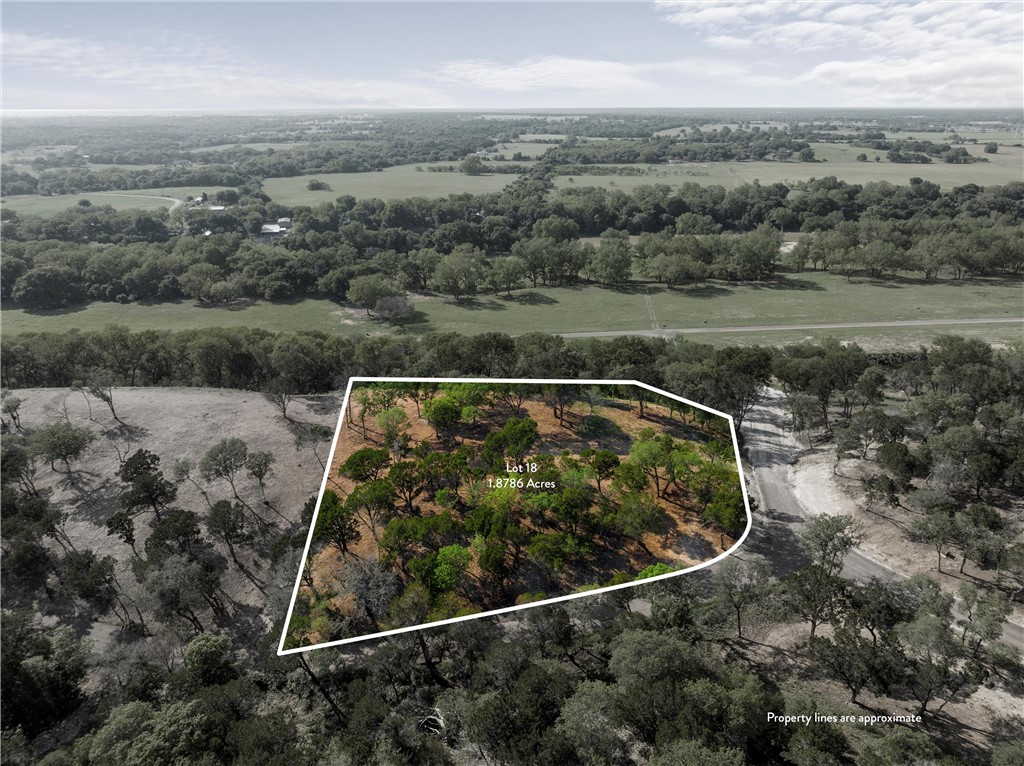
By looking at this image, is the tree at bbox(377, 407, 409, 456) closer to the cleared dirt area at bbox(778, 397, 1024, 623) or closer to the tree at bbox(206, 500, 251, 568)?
the tree at bbox(206, 500, 251, 568)

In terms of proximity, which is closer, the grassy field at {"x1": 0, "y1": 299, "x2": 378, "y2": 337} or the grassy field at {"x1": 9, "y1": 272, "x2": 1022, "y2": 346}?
the grassy field at {"x1": 9, "y1": 272, "x2": 1022, "y2": 346}

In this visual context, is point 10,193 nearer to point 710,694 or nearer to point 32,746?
point 32,746

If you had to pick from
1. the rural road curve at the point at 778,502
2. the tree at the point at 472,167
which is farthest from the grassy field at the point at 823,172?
the rural road curve at the point at 778,502

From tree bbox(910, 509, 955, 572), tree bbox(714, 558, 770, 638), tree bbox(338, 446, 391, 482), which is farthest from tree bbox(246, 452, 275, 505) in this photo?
tree bbox(910, 509, 955, 572)

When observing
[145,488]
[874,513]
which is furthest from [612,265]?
[145,488]

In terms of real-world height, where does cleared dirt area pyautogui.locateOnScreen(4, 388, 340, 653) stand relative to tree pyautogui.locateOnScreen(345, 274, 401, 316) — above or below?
below

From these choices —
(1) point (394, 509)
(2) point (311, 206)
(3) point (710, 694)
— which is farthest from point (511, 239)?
(1) point (394, 509)

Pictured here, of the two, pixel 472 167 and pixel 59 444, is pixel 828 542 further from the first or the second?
pixel 472 167
